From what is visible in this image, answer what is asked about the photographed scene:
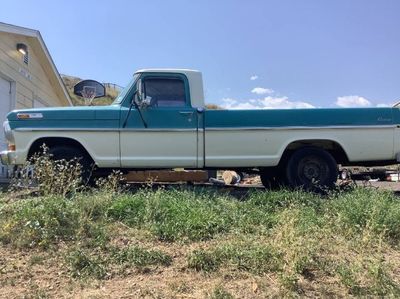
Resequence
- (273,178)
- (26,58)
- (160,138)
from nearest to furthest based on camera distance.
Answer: (160,138) < (273,178) < (26,58)

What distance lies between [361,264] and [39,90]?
14607 mm

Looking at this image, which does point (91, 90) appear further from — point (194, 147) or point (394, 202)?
point (394, 202)

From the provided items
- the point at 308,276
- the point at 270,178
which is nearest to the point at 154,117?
the point at 270,178

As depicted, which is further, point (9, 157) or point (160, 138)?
point (160, 138)

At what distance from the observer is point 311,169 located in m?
7.82

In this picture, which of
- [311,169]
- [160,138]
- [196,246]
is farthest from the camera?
[311,169]

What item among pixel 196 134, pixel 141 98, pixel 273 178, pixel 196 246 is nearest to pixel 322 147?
pixel 273 178

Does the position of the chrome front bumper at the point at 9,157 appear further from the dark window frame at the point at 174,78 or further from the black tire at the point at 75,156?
the dark window frame at the point at 174,78

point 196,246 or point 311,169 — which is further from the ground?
point 311,169

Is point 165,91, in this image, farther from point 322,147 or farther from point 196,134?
point 322,147

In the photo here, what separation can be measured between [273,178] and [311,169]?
1.15 meters

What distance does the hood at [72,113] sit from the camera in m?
7.47

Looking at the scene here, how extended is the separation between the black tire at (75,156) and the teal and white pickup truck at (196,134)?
0.02 meters

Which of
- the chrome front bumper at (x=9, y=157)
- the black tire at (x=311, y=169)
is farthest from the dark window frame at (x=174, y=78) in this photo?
the chrome front bumper at (x=9, y=157)
